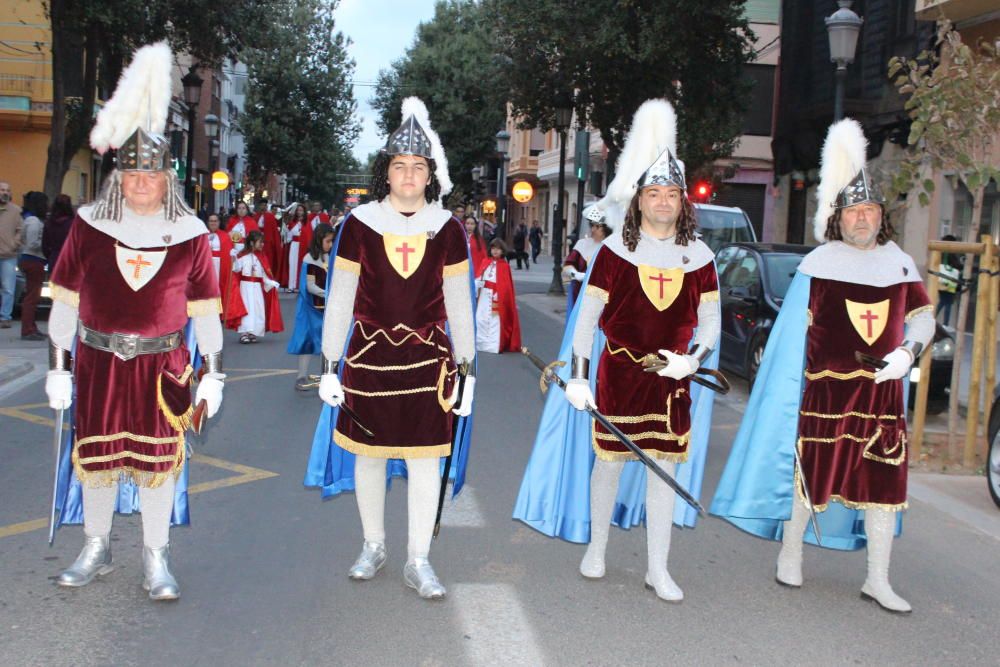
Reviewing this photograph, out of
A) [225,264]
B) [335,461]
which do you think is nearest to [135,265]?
[335,461]

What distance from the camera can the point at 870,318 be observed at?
4.71m

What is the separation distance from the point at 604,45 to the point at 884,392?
56.7ft

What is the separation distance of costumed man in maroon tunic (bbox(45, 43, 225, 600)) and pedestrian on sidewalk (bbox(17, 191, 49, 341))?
9571 mm

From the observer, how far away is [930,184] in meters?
7.41

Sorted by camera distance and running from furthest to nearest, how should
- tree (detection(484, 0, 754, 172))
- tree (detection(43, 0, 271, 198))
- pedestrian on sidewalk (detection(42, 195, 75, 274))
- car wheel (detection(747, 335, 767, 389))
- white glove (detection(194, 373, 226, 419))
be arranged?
1. tree (detection(484, 0, 754, 172))
2. tree (detection(43, 0, 271, 198))
3. pedestrian on sidewalk (detection(42, 195, 75, 274))
4. car wheel (detection(747, 335, 767, 389))
5. white glove (detection(194, 373, 226, 419))

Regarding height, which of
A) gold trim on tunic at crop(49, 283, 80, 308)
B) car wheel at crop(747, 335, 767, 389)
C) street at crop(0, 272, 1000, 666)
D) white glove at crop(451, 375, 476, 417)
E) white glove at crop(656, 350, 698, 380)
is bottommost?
street at crop(0, 272, 1000, 666)

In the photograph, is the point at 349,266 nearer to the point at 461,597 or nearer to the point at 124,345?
the point at 124,345

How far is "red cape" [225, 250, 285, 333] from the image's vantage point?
14.2 m

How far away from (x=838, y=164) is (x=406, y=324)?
78.6 inches

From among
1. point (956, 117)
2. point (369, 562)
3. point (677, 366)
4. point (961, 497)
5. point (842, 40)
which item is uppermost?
point (842, 40)

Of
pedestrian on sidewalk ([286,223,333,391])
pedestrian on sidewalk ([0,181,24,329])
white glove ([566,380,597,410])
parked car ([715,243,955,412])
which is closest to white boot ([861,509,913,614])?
white glove ([566,380,597,410])

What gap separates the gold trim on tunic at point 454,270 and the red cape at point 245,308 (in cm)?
1002

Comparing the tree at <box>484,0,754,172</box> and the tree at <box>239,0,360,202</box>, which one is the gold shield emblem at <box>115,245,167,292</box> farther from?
the tree at <box>239,0,360,202</box>

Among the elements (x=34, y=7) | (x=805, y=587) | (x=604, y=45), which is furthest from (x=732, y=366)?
(x=34, y=7)
